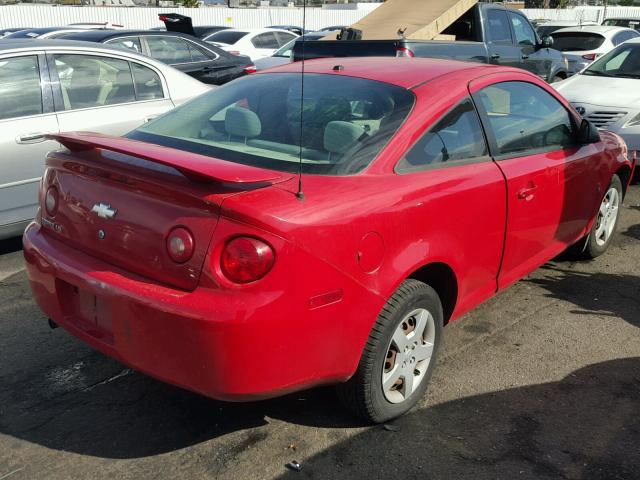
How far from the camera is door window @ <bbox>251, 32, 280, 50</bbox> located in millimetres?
16973

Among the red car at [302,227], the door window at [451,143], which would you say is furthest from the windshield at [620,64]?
the door window at [451,143]

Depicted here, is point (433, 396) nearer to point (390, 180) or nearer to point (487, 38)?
point (390, 180)

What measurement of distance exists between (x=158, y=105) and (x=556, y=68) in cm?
821

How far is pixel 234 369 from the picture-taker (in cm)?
255

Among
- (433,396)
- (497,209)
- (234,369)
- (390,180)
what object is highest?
(390,180)

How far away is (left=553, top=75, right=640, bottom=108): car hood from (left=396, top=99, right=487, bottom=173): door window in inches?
182

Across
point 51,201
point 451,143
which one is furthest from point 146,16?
point 451,143

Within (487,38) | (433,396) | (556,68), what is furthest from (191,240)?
(556,68)

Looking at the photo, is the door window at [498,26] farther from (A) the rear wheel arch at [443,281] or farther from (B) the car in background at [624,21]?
(B) the car in background at [624,21]

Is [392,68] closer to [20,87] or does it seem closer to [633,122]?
[20,87]

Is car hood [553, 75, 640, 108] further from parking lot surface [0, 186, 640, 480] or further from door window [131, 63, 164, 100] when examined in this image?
door window [131, 63, 164, 100]

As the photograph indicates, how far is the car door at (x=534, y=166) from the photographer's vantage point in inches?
147

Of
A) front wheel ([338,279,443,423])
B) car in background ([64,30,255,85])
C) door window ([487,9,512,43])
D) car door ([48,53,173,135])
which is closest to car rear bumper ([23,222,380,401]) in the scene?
front wheel ([338,279,443,423])

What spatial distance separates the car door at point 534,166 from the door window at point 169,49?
671 cm
